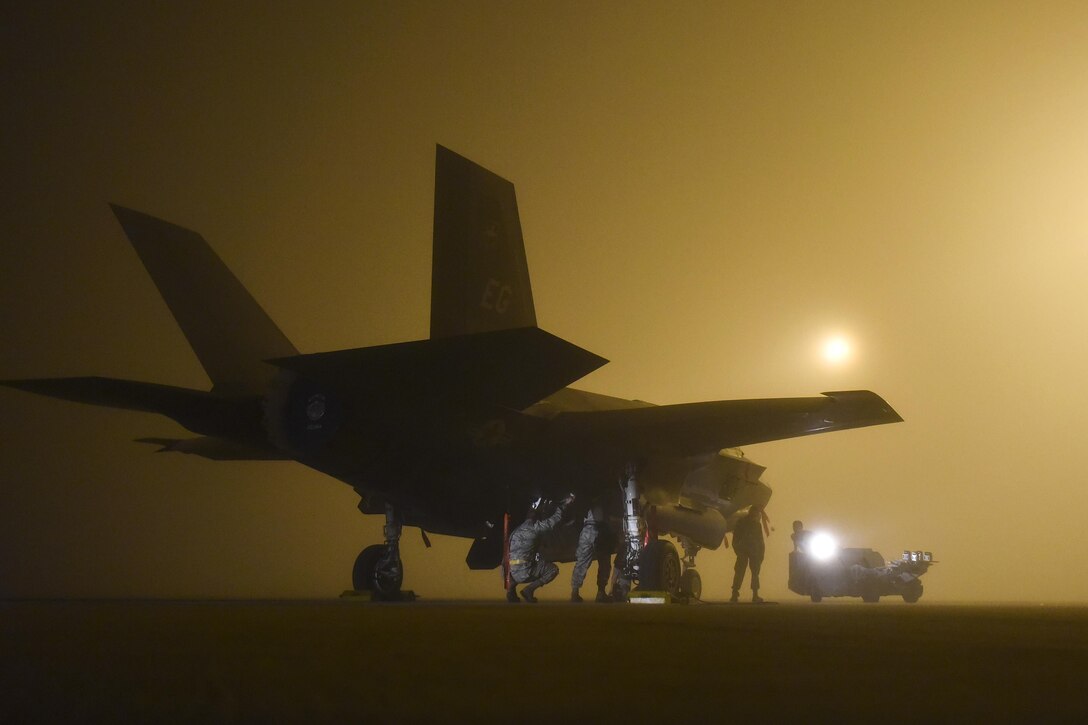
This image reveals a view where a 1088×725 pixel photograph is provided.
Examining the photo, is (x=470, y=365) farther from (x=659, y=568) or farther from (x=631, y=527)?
(x=659, y=568)

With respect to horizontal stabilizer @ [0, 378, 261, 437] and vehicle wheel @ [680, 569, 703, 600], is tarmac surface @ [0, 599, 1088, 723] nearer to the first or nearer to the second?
horizontal stabilizer @ [0, 378, 261, 437]

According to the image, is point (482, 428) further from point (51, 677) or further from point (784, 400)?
point (51, 677)

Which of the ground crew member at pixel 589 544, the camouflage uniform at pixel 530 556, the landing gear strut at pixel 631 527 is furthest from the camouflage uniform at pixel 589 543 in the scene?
the landing gear strut at pixel 631 527

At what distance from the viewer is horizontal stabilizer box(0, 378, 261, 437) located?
28.1 ft

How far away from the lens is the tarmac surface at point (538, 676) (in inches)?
74.2

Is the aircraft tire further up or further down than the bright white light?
further down

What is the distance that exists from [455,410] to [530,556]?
231 centimetres

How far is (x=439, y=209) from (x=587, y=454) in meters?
3.45

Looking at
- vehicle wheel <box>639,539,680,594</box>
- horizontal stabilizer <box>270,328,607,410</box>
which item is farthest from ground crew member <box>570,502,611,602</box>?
horizontal stabilizer <box>270,328,607,410</box>

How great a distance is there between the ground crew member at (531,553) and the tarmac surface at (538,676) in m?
6.86

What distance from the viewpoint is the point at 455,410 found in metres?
10.0

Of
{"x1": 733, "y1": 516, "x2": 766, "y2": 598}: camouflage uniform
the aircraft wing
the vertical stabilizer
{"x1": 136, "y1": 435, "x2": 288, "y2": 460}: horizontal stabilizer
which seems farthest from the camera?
{"x1": 733, "y1": 516, "x2": 766, "y2": 598}: camouflage uniform

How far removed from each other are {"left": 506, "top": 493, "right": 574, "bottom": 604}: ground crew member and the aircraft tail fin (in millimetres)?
3557

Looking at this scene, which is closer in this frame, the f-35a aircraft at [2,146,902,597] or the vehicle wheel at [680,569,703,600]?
the f-35a aircraft at [2,146,902,597]
